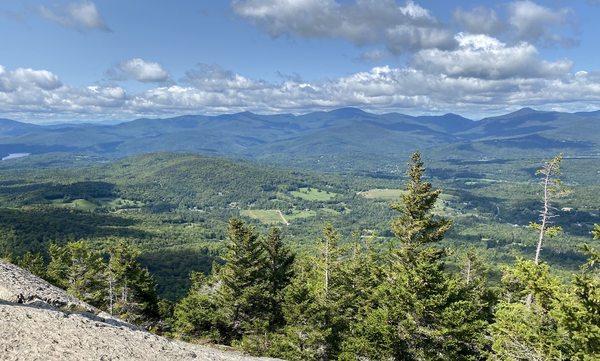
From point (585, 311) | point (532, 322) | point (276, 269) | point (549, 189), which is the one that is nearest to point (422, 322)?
point (532, 322)

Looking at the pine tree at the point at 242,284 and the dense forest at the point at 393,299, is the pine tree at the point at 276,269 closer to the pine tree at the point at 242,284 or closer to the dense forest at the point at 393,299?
the dense forest at the point at 393,299

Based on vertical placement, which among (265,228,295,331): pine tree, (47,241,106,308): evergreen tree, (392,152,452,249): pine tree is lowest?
(47,241,106,308): evergreen tree

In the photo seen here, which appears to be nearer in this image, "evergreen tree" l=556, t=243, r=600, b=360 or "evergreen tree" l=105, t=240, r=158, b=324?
"evergreen tree" l=556, t=243, r=600, b=360

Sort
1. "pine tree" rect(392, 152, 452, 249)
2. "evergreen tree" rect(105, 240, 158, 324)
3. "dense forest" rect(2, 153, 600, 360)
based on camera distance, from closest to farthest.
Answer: "dense forest" rect(2, 153, 600, 360) → "pine tree" rect(392, 152, 452, 249) → "evergreen tree" rect(105, 240, 158, 324)

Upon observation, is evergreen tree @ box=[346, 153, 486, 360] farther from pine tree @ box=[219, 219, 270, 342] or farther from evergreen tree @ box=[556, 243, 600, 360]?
pine tree @ box=[219, 219, 270, 342]

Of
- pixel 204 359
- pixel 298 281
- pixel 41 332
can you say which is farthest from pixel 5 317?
pixel 298 281

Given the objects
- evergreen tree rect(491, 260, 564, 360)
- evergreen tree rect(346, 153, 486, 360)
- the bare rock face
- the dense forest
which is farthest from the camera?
evergreen tree rect(346, 153, 486, 360)

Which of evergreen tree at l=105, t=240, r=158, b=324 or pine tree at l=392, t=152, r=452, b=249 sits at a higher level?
pine tree at l=392, t=152, r=452, b=249

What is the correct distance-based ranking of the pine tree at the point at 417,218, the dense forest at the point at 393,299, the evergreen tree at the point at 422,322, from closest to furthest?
the dense forest at the point at 393,299
the evergreen tree at the point at 422,322
the pine tree at the point at 417,218

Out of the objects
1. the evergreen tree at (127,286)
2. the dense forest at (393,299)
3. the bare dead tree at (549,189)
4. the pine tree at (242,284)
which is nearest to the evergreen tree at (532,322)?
the dense forest at (393,299)

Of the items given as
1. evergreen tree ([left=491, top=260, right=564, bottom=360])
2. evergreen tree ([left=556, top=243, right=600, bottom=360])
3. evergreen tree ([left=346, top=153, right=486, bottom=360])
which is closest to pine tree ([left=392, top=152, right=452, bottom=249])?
evergreen tree ([left=346, top=153, right=486, bottom=360])

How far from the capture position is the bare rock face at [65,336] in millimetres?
17797

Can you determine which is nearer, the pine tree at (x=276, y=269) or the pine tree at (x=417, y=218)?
the pine tree at (x=417, y=218)

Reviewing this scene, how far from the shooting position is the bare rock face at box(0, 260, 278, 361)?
17797mm
